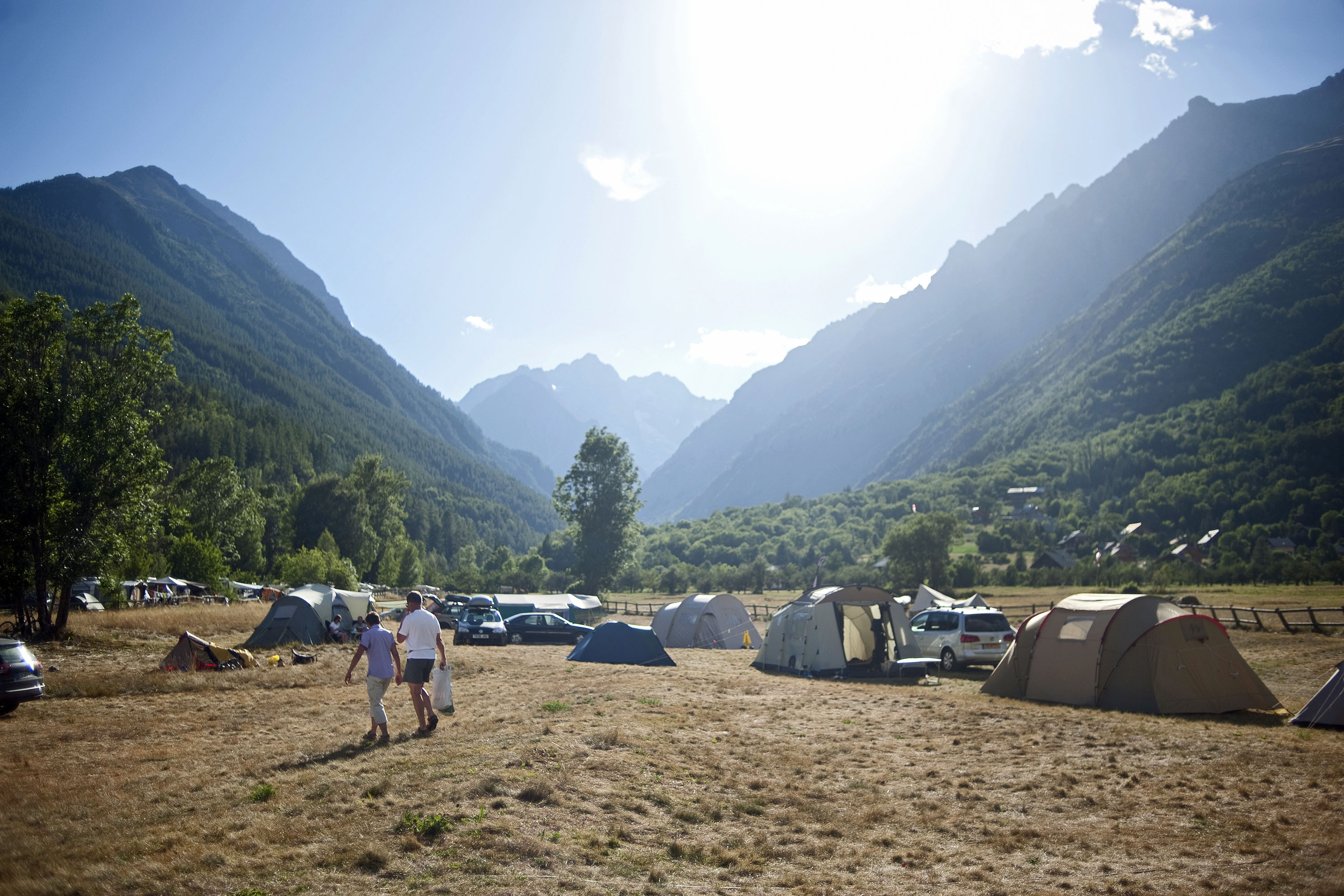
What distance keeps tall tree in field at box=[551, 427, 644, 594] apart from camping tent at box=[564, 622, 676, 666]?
47.5 m

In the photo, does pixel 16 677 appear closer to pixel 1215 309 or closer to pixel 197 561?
pixel 197 561

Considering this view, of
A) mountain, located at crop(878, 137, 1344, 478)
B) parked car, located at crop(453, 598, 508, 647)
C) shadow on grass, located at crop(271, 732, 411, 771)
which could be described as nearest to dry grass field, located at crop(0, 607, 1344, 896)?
shadow on grass, located at crop(271, 732, 411, 771)

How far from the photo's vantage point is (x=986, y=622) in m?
21.9

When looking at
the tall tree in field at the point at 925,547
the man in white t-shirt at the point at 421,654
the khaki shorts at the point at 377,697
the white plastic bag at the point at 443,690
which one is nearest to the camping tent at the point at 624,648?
the white plastic bag at the point at 443,690

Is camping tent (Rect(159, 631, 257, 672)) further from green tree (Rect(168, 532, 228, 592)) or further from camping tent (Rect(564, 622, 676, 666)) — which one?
green tree (Rect(168, 532, 228, 592))

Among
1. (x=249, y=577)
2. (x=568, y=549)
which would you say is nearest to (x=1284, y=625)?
(x=249, y=577)

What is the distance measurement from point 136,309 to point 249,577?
155 feet

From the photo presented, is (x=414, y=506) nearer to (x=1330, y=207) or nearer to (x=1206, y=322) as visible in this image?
(x=1206, y=322)

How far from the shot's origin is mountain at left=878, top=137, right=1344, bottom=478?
132 meters

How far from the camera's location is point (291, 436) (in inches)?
4961

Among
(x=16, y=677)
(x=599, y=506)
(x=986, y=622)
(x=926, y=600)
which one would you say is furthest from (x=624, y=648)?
(x=599, y=506)

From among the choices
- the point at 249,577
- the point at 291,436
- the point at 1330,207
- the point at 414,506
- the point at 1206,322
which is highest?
the point at 1330,207

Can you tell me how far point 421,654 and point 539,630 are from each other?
22.5 m

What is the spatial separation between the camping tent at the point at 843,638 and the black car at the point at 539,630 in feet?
40.4
